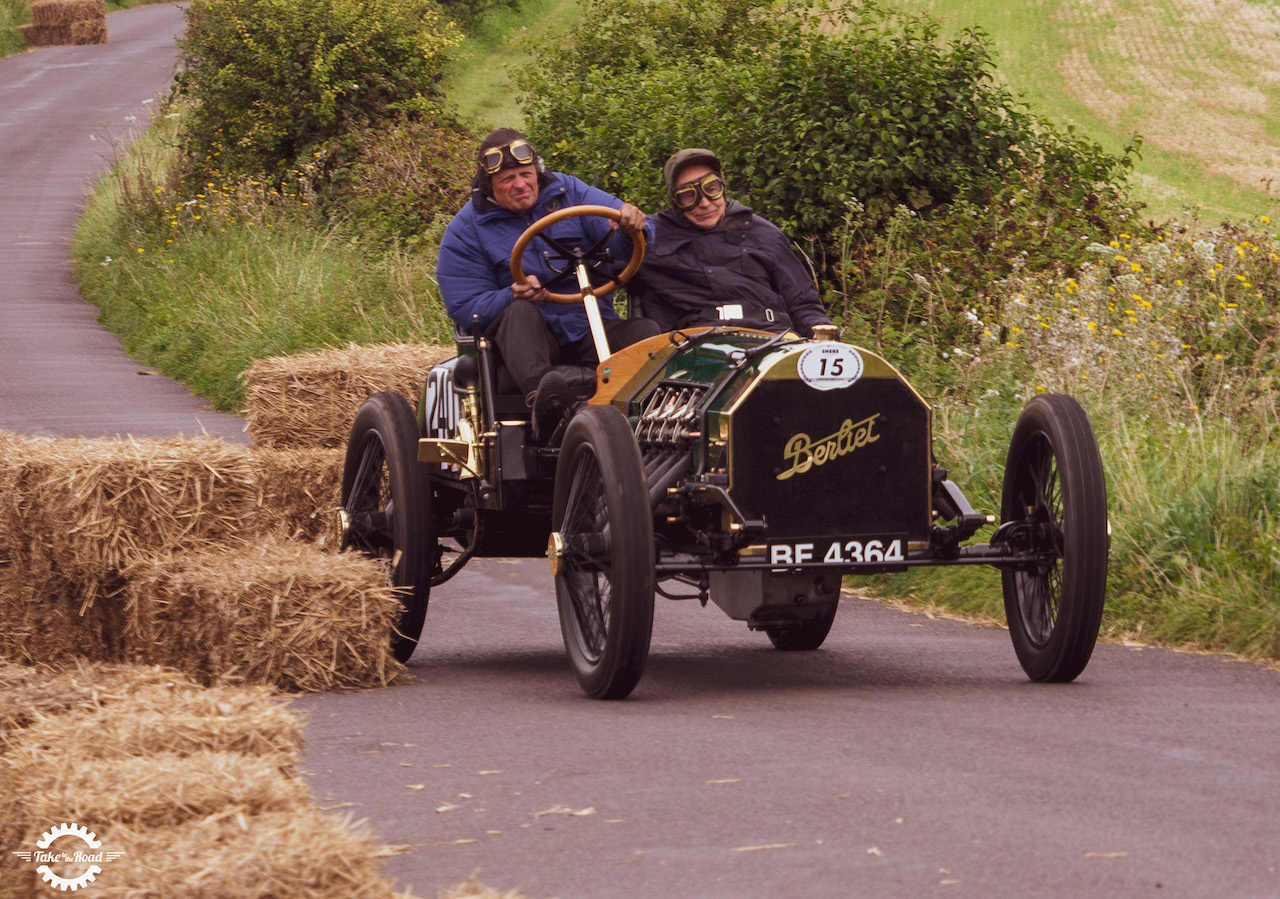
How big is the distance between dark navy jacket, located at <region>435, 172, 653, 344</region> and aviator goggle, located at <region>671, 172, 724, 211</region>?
19cm

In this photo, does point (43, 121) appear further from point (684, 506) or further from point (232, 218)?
Result: point (684, 506)

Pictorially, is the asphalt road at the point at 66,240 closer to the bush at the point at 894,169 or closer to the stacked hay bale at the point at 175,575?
the bush at the point at 894,169

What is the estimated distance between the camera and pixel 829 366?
627 centimetres

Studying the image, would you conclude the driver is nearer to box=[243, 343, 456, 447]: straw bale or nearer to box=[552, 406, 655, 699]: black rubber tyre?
box=[552, 406, 655, 699]: black rubber tyre

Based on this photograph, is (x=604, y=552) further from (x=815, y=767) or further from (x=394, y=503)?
(x=394, y=503)

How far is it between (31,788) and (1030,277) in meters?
9.04

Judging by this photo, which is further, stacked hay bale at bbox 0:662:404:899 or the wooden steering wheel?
the wooden steering wheel

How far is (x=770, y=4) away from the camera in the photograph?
24.5 meters

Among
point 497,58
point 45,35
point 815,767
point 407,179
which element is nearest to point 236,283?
point 407,179

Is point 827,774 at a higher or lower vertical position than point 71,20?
lower

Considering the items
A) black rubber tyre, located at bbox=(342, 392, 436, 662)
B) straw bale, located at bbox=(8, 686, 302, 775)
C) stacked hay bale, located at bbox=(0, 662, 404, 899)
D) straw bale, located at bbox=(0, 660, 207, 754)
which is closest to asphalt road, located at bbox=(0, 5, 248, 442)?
black rubber tyre, located at bbox=(342, 392, 436, 662)

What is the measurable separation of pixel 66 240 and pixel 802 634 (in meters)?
23.0

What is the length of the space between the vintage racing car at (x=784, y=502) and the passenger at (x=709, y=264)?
50cm

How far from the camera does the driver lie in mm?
7219
